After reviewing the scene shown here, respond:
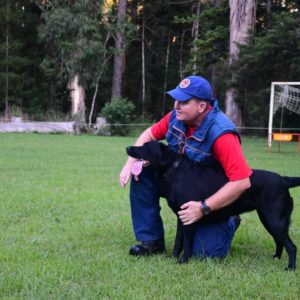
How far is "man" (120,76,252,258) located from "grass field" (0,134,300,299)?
0.60ft

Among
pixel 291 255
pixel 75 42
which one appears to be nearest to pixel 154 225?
pixel 291 255

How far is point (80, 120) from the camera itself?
91.9 ft

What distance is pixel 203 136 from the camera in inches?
147

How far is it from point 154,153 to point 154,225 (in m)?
0.67

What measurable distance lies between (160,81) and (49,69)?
11.0 meters

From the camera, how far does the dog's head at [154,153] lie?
12.3ft

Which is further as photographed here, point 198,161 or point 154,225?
point 154,225

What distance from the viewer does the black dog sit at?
3.64 m

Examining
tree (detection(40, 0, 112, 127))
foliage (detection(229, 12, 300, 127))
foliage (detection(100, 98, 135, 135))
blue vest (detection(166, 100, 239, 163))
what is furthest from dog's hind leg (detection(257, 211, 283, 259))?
tree (detection(40, 0, 112, 127))

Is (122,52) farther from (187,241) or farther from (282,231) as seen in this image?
(282,231)

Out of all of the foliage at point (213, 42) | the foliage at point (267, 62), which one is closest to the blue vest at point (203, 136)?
the foliage at point (267, 62)

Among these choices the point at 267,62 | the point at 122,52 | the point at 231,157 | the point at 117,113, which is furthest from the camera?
the point at 122,52

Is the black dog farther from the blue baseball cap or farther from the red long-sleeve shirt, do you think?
the blue baseball cap

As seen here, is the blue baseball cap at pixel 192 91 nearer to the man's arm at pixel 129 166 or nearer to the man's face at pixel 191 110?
the man's face at pixel 191 110
